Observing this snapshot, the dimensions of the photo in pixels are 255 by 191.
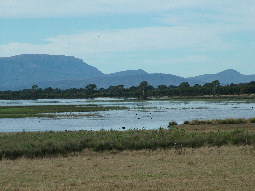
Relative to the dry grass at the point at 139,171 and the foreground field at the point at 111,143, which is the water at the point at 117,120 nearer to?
the foreground field at the point at 111,143

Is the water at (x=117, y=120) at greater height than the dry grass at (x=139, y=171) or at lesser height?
lesser

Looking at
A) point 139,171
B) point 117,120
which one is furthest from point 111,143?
point 117,120

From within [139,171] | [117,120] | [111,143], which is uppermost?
[111,143]

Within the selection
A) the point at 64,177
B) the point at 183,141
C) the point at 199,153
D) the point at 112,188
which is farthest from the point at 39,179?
the point at 183,141

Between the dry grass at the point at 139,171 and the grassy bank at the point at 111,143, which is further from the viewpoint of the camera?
the grassy bank at the point at 111,143

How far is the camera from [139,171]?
63.6 ft

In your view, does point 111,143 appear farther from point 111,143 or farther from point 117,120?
point 117,120

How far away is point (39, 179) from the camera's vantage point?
58.7 ft

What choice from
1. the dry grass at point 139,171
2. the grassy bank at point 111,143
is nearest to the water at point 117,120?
the grassy bank at point 111,143

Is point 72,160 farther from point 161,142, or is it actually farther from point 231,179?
point 231,179

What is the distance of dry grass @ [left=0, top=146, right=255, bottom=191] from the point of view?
634 inches

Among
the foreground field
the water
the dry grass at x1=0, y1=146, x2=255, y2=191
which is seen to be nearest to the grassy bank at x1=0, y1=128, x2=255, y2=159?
the foreground field

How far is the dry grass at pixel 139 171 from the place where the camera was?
16.1 m

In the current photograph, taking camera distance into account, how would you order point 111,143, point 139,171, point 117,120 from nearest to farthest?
point 139,171
point 111,143
point 117,120
